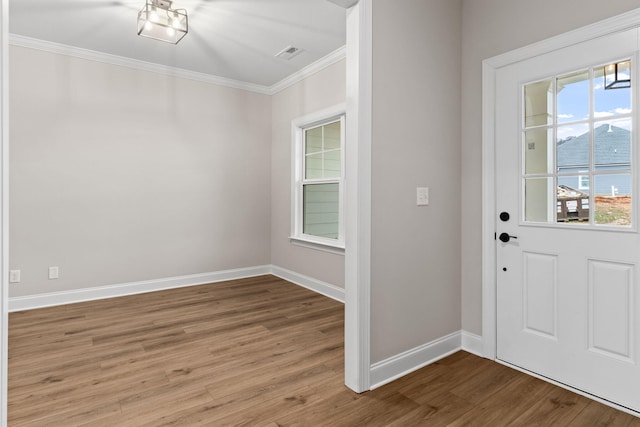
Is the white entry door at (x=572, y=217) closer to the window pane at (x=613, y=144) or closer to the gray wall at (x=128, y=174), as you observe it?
the window pane at (x=613, y=144)

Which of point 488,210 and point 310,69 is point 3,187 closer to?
point 488,210

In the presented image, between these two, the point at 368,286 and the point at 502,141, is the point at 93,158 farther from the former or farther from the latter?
the point at 502,141

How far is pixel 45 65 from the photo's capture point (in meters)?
3.66

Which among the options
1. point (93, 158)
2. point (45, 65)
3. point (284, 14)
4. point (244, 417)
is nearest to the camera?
point (244, 417)

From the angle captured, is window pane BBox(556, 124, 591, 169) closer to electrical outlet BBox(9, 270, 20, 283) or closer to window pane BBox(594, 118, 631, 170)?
window pane BBox(594, 118, 631, 170)

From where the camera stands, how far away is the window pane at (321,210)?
14.2 ft

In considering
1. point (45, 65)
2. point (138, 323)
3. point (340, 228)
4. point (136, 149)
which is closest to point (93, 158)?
point (136, 149)

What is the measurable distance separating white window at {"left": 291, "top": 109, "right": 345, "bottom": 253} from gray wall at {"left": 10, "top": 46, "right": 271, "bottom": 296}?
680 millimetres

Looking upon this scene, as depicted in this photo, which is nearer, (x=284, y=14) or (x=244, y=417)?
(x=244, y=417)

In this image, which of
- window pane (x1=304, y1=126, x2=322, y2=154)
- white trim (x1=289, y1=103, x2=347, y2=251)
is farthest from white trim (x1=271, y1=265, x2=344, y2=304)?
window pane (x1=304, y1=126, x2=322, y2=154)

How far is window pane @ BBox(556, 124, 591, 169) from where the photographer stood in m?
2.05

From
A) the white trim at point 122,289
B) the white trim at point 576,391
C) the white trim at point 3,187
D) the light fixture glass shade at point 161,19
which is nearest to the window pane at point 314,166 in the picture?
the white trim at point 122,289

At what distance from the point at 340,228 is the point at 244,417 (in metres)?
2.58

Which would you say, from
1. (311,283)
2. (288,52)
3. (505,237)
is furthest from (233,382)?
(288,52)
